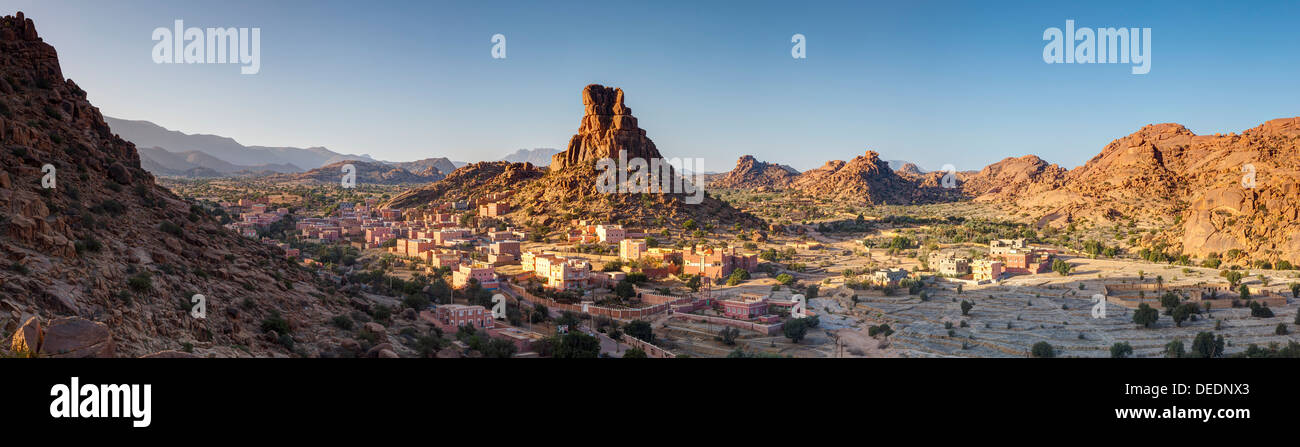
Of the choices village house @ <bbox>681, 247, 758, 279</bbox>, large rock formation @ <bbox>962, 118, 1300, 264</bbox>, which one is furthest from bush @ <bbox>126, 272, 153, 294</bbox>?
large rock formation @ <bbox>962, 118, 1300, 264</bbox>

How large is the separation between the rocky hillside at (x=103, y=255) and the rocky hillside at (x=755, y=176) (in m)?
145

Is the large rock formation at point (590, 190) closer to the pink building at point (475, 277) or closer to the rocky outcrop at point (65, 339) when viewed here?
the pink building at point (475, 277)

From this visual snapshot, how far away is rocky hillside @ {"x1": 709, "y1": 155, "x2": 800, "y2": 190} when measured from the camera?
163 meters

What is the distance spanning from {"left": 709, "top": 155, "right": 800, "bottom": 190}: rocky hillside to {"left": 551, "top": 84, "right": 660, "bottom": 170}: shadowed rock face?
86.2 m

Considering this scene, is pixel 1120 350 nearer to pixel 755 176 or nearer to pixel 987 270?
pixel 987 270

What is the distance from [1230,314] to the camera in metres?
28.1

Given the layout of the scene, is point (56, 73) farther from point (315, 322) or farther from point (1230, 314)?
point (1230, 314)

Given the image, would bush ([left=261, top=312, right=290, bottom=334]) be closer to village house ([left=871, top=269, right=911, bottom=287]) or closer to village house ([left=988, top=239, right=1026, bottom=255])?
village house ([left=871, top=269, right=911, bottom=287])

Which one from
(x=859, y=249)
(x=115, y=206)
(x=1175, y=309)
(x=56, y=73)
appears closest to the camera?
(x=115, y=206)

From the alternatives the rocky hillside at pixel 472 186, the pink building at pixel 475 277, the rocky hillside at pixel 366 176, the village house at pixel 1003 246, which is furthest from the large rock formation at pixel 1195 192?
the rocky hillside at pixel 366 176

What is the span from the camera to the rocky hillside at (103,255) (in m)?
9.70
